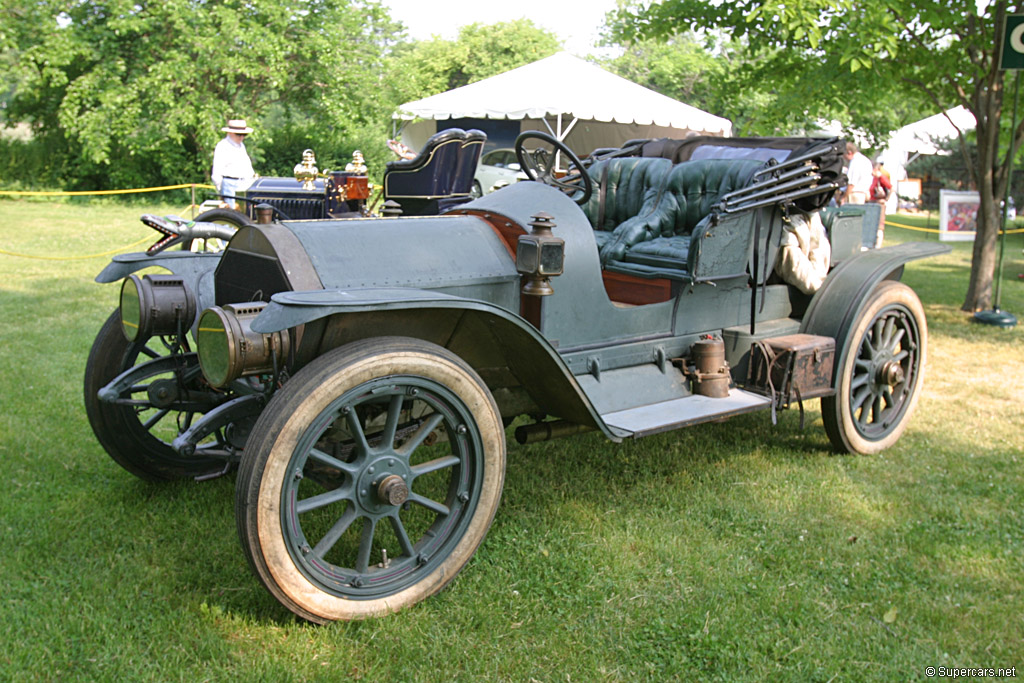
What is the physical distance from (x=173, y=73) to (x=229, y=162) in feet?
33.8

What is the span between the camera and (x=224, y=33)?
61.8ft

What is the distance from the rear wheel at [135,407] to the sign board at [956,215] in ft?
39.8

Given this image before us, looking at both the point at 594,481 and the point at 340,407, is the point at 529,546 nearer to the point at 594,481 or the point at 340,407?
the point at 594,481

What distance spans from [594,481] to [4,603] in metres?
2.39

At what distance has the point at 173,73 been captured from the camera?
18375 mm

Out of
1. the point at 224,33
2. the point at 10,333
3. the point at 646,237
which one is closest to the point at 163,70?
the point at 224,33

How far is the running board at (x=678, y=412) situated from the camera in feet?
11.0

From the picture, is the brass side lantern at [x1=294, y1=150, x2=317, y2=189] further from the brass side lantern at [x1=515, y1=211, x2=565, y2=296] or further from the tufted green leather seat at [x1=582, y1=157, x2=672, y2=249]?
the brass side lantern at [x1=515, y1=211, x2=565, y2=296]

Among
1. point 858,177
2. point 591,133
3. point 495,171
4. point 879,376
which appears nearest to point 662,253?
point 879,376

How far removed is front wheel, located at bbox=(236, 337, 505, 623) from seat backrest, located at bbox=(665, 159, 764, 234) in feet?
6.79

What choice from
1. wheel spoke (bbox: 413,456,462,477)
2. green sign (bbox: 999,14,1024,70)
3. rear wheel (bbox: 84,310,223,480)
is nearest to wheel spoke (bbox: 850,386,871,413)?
wheel spoke (bbox: 413,456,462,477)

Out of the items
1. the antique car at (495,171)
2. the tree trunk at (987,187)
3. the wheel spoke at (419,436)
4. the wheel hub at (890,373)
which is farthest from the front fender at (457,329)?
the antique car at (495,171)

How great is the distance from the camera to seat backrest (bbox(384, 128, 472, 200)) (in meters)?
7.06

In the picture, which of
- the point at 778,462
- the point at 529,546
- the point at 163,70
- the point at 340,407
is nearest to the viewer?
the point at 340,407
